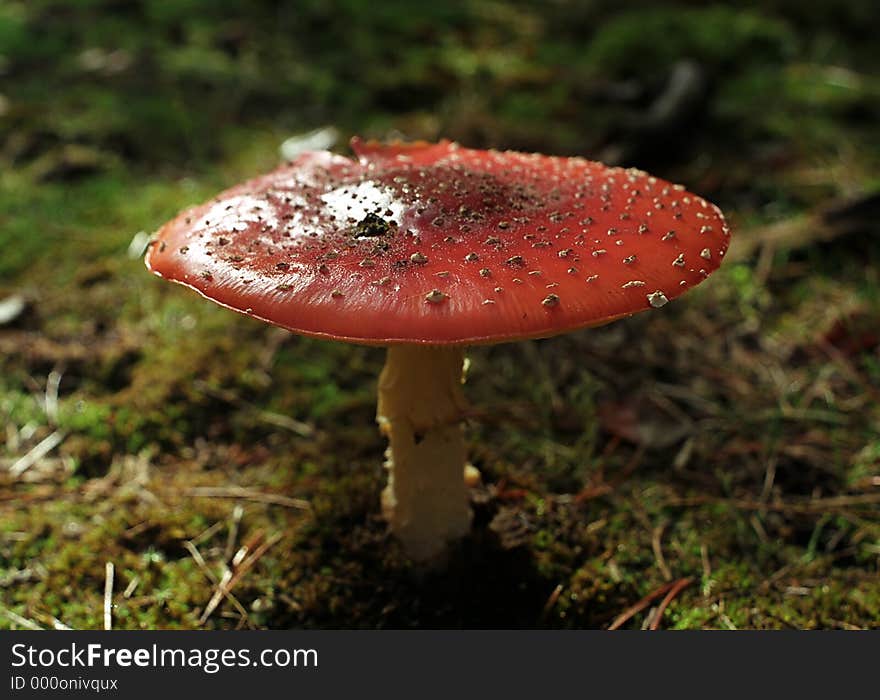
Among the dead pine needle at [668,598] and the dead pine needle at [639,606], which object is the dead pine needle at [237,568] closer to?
the dead pine needle at [639,606]

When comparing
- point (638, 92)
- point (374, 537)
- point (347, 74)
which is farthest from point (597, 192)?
point (347, 74)

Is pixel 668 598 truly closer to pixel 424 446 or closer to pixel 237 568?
pixel 424 446

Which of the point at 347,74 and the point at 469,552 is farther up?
the point at 347,74

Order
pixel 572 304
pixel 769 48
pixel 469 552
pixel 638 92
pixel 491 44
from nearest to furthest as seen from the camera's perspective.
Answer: pixel 572 304 < pixel 469 552 < pixel 638 92 < pixel 769 48 < pixel 491 44

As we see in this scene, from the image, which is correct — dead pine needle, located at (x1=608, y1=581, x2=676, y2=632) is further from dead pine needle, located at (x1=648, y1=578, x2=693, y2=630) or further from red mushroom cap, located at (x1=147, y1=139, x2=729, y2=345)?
red mushroom cap, located at (x1=147, y1=139, x2=729, y2=345)

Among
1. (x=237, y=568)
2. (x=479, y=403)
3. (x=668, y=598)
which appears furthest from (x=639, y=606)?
(x=237, y=568)

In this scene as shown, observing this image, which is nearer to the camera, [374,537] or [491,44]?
[374,537]
